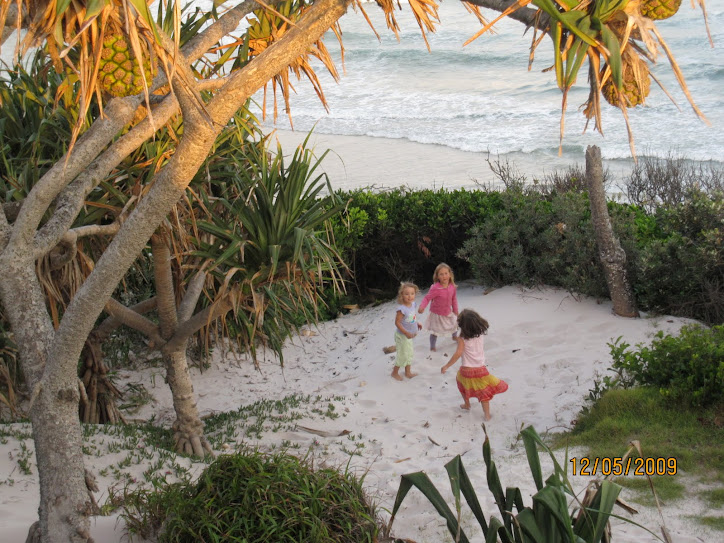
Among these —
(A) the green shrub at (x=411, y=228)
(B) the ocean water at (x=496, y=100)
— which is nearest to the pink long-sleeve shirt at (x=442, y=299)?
(A) the green shrub at (x=411, y=228)

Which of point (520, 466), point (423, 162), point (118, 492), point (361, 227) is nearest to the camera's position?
point (118, 492)

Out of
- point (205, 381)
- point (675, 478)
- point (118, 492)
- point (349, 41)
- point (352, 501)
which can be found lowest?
point (205, 381)

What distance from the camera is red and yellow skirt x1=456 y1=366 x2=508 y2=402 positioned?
639cm

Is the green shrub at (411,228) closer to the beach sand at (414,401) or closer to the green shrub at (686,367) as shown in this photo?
the beach sand at (414,401)

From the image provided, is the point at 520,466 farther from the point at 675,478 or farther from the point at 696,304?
the point at 696,304

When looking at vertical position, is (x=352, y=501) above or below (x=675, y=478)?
above

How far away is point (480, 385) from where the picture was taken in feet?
21.1

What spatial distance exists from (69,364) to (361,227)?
19.7 ft

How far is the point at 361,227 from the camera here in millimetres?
9016

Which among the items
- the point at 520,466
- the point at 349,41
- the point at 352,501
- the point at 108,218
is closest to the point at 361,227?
the point at 108,218

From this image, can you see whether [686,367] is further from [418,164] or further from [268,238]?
[418,164]

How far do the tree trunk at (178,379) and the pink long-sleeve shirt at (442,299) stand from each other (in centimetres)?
281

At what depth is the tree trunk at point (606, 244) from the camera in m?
7.37

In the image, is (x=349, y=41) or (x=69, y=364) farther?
(x=349, y=41)
